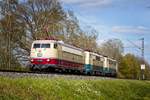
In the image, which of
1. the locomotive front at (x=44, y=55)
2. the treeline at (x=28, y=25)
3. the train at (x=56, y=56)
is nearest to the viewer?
the locomotive front at (x=44, y=55)

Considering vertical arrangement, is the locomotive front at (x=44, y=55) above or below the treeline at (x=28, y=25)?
below

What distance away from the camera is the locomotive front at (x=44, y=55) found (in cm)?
→ 3609

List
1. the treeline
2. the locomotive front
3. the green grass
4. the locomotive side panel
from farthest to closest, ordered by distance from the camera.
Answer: the treeline
the locomotive side panel
the locomotive front
the green grass

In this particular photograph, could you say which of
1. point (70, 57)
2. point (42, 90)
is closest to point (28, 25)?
point (70, 57)

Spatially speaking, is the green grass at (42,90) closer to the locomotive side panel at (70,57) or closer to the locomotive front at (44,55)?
the locomotive front at (44,55)

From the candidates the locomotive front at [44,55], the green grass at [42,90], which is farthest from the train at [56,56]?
the green grass at [42,90]

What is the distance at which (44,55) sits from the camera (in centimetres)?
3688

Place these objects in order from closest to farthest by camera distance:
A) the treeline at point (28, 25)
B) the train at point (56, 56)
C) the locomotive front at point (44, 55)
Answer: the locomotive front at point (44, 55) < the train at point (56, 56) < the treeline at point (28, 25)

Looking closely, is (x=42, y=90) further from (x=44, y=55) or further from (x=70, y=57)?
(x=70, y=57)

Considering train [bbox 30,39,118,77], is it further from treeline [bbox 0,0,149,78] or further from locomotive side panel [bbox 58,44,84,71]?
treeline [bbox 0,0,149,78]

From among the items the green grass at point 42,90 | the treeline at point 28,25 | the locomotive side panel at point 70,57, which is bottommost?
the green grass at point 42,90

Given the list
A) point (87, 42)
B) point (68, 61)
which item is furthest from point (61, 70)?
point (87, 42)

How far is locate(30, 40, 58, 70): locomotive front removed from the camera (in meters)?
36.1

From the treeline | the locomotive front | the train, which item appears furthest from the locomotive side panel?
the treeline
